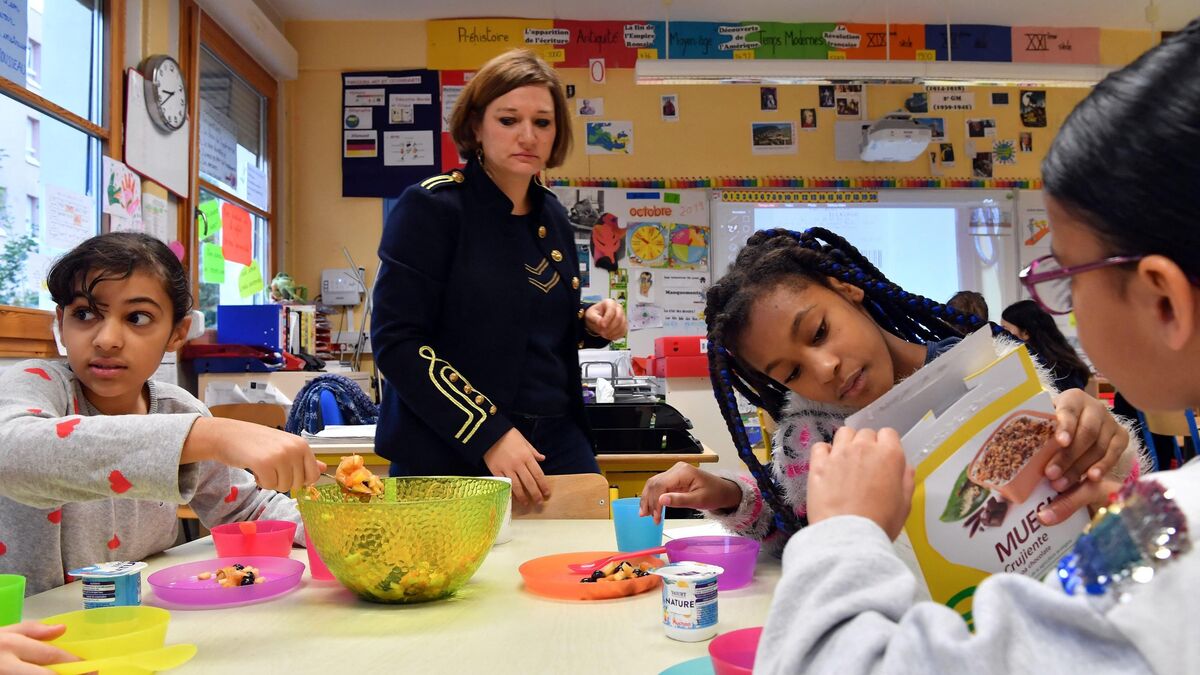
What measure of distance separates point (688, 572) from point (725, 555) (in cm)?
18

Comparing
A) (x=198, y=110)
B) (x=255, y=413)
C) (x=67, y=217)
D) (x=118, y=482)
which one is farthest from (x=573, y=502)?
(x=198, y=110)

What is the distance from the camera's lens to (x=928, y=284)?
5.05 meters

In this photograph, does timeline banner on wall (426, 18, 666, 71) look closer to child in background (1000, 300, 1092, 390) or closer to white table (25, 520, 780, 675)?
child in background (1000, 300, 1092, 390)

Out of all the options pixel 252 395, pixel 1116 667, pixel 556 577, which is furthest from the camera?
pixel 252 395

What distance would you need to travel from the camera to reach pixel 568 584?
3.03ft

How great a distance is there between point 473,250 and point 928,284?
409cm

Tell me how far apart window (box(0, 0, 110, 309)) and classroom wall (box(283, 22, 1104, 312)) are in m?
1.68

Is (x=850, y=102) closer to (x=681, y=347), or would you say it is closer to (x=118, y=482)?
(x=681, y=347)

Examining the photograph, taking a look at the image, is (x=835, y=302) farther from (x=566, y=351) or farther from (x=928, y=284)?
(x=928, y=284)

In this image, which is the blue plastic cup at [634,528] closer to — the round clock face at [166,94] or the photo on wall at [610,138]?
the round clock face at [166,94]

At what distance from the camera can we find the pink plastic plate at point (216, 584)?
0.89 m

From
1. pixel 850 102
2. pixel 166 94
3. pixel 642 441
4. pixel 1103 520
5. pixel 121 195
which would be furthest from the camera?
pixel 850 102

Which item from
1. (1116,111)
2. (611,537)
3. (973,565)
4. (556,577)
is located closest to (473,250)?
(611,537)

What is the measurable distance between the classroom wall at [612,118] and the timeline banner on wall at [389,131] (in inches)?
2.8
